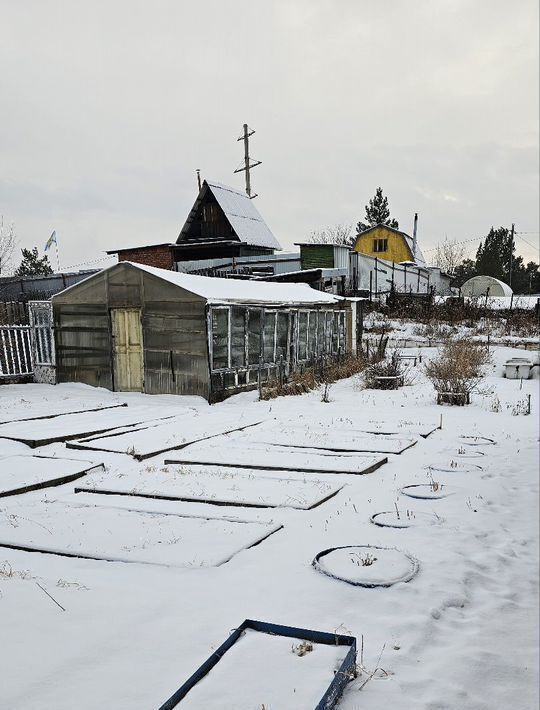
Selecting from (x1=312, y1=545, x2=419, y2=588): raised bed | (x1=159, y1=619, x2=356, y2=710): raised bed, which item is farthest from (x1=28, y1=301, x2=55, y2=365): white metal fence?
(x1=159, y1=619, x2=356, y2=710): raised bed

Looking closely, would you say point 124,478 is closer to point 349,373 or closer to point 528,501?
point 528,501

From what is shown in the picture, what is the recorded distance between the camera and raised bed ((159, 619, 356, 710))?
244 cm

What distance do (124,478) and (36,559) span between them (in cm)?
234

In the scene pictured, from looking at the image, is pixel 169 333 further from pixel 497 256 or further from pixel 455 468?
pixel 497 256

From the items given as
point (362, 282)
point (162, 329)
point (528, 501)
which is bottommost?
point (528, 501)

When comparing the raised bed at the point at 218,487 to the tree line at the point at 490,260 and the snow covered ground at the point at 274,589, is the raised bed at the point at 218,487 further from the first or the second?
the tree line at the point at 490,260

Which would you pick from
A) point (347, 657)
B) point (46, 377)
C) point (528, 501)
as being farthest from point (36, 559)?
point (46, 377)

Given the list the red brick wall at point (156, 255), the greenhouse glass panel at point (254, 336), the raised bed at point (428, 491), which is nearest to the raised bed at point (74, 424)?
the greenhouse glass panel at point (254, 336)

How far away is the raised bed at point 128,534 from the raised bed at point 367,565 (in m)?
0.70

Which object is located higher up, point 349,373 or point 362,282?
point 362,282

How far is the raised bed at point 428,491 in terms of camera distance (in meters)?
5.51

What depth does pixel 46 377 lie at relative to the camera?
48.5ft

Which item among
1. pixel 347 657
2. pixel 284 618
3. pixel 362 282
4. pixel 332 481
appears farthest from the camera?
pixel 362 282

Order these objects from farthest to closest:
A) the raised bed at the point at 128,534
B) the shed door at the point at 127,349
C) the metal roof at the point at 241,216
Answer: the metal roof at the point at 241,216, the shed door at the point at 127,349, the raised bed at the point at 128,534
